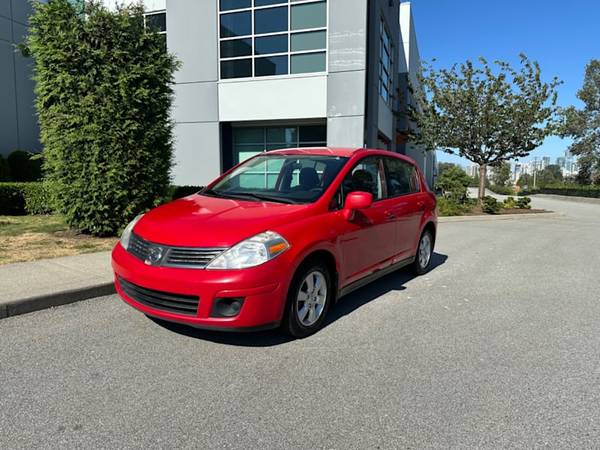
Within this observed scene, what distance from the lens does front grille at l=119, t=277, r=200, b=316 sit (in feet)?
11.5

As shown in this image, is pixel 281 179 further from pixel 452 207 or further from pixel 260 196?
pixel 452 207

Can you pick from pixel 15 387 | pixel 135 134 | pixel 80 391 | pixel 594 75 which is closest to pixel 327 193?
pixel 80 391

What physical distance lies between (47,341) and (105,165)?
466 centimetres

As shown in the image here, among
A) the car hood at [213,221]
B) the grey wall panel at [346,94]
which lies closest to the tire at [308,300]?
the car hood at [213,221]

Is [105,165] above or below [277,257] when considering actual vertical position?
above

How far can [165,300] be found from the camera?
360 cm

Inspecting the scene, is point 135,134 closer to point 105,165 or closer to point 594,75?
point 105,165

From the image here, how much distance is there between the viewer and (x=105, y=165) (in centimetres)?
787

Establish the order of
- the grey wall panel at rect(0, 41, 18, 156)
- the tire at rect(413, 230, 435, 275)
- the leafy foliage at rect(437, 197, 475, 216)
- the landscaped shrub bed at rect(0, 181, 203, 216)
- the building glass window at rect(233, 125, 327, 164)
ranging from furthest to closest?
the building glass window at rect(233, 125, 327, 164), the leafy foliage at rect(437, 197, 475, 216), the grey wall panel at rect(0, 41, 18, 156), the landscaped shrub bed at rect(0, 181, 203, 216), the tire at rect(413, 230, 435, 275)

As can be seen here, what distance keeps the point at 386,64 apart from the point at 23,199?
1627 cm

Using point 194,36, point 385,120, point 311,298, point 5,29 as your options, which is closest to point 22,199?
point 5,29

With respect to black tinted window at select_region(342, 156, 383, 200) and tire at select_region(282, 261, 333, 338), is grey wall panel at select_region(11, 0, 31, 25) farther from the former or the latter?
tire at select_region(282, 261, 333, 338)

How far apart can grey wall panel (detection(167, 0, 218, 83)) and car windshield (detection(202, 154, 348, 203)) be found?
12.8 meters

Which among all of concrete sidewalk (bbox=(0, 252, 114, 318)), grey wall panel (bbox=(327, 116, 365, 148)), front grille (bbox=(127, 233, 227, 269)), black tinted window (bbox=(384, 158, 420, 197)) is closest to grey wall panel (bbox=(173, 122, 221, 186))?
grey wall panel (bbox=(327, 116, 365, 148))
